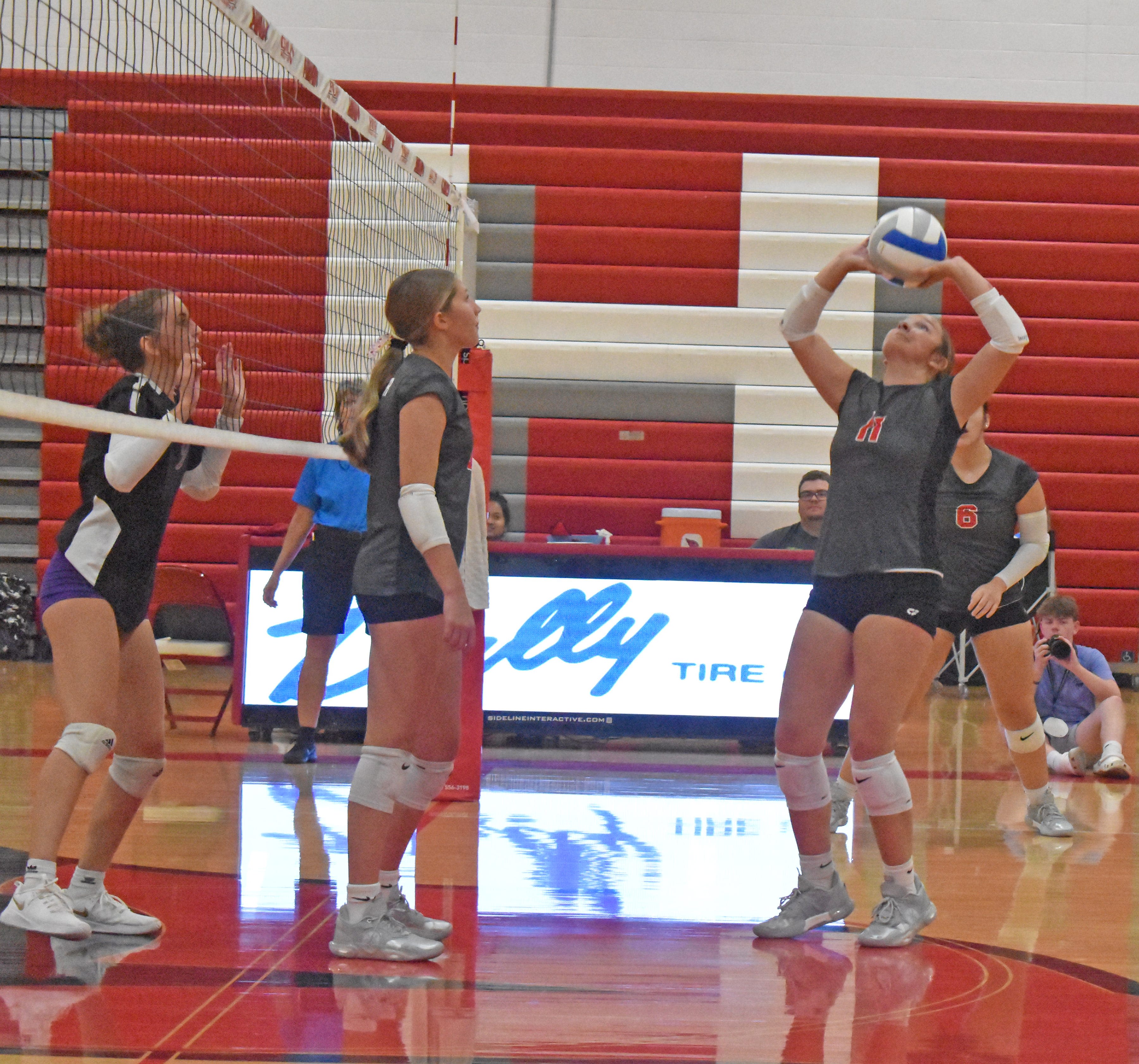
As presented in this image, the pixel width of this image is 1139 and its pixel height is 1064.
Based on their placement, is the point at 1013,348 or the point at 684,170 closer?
the point at 1013,348

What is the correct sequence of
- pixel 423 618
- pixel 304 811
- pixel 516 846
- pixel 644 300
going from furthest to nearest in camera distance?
pixel 644 300
pixel 304 811
pixel 516 846
pixel 423 618

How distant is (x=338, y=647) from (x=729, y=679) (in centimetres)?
178

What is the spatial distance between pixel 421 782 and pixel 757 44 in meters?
8.25

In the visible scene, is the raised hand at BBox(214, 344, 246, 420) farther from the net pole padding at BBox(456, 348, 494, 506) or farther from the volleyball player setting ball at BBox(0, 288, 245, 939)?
the net pole padding at BBox(456, 348, 494, 506)

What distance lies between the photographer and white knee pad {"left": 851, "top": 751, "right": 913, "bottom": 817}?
304 cm

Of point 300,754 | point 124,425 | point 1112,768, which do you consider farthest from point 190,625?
point 124,425

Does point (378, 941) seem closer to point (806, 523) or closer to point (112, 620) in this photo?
point (112, 620)

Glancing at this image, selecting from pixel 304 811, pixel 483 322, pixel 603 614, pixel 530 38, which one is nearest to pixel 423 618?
pixel 304 811

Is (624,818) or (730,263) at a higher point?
(730,263)

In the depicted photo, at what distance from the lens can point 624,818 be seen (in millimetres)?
4637

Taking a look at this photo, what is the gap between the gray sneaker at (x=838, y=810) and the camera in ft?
14.8

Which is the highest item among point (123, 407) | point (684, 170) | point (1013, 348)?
point (684, 170)

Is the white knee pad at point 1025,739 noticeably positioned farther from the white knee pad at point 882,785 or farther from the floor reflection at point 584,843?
the white knee pad at point 882,785

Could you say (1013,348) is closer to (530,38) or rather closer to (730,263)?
(730,263)
